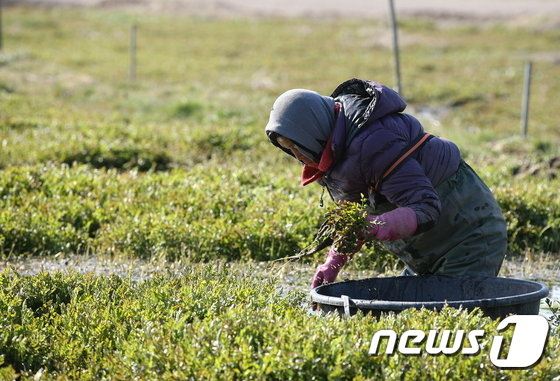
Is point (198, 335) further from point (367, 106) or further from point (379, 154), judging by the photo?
point (367, 106)

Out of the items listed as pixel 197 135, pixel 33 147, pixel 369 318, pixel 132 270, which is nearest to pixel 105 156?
pixel 33 147

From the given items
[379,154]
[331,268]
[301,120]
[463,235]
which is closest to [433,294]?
[463,235]

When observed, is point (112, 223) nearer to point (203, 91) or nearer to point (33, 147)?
point (33, 147)

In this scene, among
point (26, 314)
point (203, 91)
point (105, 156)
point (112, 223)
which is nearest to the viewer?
point (26, 314)

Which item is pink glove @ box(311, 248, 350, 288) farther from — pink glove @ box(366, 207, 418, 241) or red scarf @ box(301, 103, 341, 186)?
pink glove @ box(366, 207, 418, 241)

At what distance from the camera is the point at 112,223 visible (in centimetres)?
855

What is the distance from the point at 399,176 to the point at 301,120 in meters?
0.57

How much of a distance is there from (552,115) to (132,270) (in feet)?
47.2

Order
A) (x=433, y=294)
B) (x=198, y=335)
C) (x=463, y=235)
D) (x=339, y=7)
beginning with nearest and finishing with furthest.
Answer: (x=198, y=335) → (x=433, y=294) → (x=463, y=235) → (x=339, y=7)

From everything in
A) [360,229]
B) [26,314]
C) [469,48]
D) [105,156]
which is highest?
[360,229]

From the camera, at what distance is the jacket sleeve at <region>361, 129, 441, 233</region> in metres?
5.46

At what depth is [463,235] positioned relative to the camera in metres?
6.03

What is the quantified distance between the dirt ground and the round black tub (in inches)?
1607

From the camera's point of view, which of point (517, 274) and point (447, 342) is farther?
point (517, 274)
